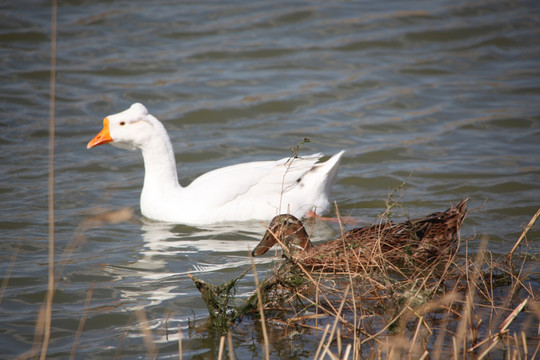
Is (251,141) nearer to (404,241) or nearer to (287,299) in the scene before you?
(404,241)

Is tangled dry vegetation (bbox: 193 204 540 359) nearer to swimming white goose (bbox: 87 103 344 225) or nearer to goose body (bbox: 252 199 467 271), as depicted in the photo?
goose body (bbox: 252 199 467 271)

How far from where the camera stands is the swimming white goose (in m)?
6.77

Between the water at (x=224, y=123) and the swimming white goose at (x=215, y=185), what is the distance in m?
0.22

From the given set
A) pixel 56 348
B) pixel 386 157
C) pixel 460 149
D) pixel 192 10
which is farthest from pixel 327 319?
pixel 192 10

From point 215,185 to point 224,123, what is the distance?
3.28 meters

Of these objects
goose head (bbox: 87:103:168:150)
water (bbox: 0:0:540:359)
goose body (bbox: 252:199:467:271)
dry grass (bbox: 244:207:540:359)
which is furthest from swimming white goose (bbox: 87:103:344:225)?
dry grass (bbox: 244:207:540:359)

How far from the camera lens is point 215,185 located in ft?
22.2

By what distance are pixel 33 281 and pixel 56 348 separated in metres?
1.28

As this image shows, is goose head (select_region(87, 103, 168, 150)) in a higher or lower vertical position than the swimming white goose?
higher

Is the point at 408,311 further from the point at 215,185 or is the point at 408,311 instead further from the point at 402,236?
the point at 215,185

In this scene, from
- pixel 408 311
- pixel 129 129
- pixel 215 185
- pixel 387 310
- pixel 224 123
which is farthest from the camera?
pixel 224 123

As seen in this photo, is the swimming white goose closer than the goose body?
No

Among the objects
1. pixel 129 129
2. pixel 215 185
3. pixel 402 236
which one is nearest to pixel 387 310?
pixel 402 236

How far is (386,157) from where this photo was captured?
8727 mm
